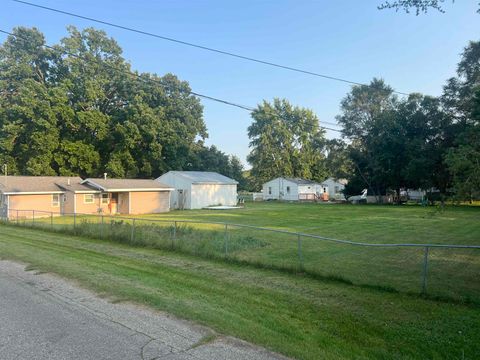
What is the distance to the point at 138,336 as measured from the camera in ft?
17.2

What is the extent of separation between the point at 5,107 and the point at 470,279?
5242cm

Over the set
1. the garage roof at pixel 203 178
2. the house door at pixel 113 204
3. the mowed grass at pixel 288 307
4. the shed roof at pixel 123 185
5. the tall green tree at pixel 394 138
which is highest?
the tall green tree at pixel 394 138

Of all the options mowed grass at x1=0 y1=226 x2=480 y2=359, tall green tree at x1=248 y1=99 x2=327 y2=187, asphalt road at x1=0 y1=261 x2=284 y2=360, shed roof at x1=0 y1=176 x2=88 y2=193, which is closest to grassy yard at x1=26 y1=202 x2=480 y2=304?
mowed grass at x1=0 y1=226 x2=480 y2=359

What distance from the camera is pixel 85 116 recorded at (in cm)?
4409

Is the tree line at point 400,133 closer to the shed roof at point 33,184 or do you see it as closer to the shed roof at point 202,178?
the shed roof at point 202,178

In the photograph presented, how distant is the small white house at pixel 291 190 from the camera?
56969 millimetres

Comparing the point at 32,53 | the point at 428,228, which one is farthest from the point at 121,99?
the point at 428,228

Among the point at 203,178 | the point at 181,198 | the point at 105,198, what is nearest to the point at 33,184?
the point at 105,198

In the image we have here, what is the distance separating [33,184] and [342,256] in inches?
1110

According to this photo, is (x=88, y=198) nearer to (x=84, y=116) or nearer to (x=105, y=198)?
(x=105, y=198)

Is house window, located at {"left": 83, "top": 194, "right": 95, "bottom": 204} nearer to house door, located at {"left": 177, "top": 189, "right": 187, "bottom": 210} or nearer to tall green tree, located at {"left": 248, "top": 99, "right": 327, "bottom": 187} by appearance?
house door, located at {"left": 177, "top": 189, "right": 187, "bottom": 210}

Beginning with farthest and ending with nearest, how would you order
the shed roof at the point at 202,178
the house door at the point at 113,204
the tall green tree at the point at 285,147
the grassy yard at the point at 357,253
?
the tall green tree at the point at 285,147, the shed roof at the point at 202,178, the house door at the point at 113,204, the grassy yard at the point at 357,253

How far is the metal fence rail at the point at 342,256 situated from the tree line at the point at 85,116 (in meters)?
28.3

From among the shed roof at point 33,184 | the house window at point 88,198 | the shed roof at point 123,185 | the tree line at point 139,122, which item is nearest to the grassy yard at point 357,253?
the shed roof at point 33,184
